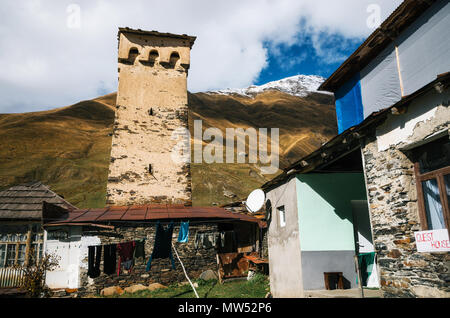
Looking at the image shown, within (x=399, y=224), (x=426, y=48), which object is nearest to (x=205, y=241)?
(x=399, y=224)

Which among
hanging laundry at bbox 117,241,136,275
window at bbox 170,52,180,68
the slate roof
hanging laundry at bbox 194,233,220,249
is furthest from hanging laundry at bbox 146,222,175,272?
window at bbox 170,52,180,68

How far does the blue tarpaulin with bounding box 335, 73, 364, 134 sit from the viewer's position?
10399mm

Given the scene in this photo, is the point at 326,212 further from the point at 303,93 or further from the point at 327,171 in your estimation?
the point at 303,93

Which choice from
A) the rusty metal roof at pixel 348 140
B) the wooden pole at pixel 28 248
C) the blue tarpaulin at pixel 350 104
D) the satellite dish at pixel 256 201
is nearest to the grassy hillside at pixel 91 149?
the wooden pole at pixel 28 248

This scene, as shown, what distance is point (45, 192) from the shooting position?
49.7 ft

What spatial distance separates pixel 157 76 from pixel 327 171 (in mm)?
13825

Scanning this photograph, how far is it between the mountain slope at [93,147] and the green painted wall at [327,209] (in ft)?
70.4

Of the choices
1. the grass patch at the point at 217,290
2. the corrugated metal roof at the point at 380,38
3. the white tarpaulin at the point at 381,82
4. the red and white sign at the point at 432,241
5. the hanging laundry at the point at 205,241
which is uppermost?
the corrugated metal roof at the point at 380,38

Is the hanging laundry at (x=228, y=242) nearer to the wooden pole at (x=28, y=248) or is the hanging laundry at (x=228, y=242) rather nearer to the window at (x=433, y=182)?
the wooden pole at (x=28, y=248)

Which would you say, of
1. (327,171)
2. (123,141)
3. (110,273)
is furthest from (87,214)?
(327,171)

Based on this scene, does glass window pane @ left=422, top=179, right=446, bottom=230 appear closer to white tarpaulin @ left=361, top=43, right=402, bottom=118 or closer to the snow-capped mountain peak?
white tarpaulin @ left=361, top=43, right=402, bottom=118

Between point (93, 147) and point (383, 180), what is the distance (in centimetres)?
4724

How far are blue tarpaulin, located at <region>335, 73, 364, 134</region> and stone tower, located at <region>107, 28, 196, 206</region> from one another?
9355 mm

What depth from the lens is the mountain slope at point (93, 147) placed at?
106ft
